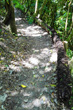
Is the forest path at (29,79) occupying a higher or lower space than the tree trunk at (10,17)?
lower

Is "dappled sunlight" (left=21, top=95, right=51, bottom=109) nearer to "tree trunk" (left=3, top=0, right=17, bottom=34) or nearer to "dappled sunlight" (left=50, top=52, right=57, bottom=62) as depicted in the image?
"dappled sunlight" (left=50, top=52, right=57, bottom=62)

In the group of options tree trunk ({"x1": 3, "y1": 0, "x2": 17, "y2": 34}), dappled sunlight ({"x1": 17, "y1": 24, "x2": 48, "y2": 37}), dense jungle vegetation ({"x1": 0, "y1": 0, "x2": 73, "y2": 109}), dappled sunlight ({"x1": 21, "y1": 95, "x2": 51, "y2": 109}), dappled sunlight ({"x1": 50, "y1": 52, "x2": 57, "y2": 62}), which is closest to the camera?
dappled sunlight ({"x1": 21, "y1": 95, "x2": 51, "y2": 109})

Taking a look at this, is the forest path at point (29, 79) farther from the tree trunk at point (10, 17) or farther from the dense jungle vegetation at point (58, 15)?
the dense jungle vegetation at point (58, 15)

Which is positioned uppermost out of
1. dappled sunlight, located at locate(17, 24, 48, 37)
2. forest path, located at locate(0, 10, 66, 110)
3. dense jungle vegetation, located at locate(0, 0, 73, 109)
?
dense jungle vegetation, located at locate(0, 0, 73, 109)

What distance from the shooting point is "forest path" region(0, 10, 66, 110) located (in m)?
3.27

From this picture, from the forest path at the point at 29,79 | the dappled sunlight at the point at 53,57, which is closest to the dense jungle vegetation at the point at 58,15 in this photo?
the dappled sunlight at the point at 53,57

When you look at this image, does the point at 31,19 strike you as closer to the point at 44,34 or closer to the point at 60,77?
the point at 44,34

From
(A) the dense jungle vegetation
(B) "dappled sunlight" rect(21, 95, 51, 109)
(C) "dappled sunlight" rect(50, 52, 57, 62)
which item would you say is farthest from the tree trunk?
(B) "dappled sunlight" rect(21, 95, 51, 109)

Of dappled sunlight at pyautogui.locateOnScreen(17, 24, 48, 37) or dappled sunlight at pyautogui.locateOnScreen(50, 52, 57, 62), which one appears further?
dappled sunlight at pyautogui.locateOnScreen(17, 24, 48, 37)

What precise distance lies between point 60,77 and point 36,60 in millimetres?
1934

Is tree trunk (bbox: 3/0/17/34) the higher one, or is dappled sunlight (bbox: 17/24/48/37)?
Answer: tree trunk (bbox: 3/0/17/34)

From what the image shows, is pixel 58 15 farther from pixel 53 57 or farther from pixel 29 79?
pixel 29 79

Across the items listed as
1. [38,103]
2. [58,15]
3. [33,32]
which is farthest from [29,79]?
[58,15]

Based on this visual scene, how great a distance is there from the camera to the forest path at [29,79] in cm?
327
